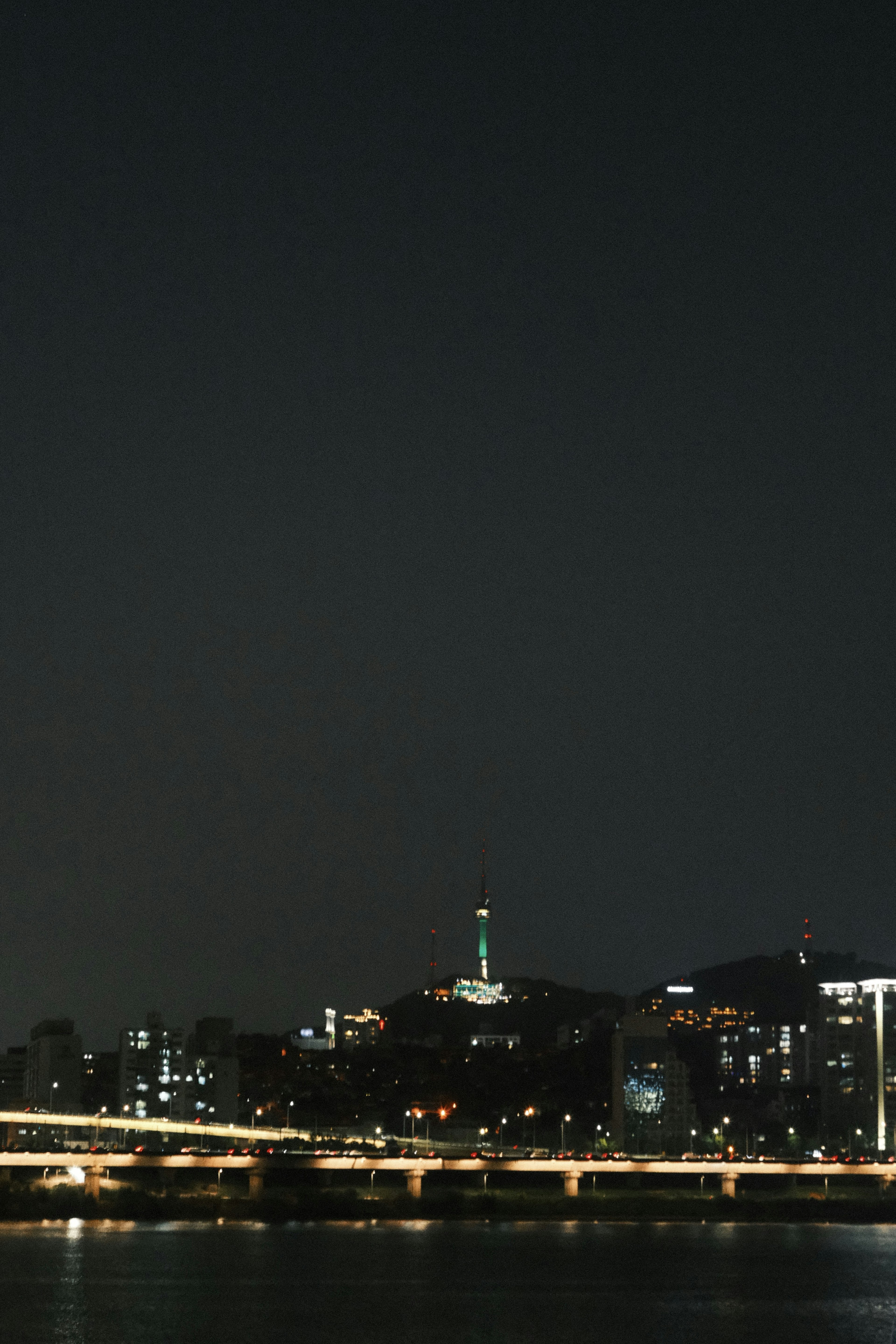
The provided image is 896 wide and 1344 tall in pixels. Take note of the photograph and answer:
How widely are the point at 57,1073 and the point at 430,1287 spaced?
12124 cm

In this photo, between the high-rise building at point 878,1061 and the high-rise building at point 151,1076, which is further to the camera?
the high-rise building at point 151,1076

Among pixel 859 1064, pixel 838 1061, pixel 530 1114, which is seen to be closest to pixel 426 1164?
pixel 530 1114

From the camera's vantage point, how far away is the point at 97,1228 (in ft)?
286

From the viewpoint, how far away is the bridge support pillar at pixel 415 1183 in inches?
4099

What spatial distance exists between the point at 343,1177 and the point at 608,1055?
6846 cm

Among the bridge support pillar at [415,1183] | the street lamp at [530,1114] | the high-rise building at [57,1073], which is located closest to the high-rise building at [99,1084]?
Result: the high-rise building at [57,1073]

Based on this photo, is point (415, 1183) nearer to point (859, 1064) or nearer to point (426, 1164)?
point (426, 1164)

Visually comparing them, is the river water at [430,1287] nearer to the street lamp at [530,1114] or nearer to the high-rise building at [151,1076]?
the street lamp at [530,1114]

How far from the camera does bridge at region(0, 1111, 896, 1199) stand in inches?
3962

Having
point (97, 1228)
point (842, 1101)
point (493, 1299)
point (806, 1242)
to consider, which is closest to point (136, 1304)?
point (493, 1299)

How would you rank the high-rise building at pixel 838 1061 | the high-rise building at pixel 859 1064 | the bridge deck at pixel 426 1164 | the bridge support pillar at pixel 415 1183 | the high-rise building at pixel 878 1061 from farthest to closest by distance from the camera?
the high-rise building at pixel 838 1061 < the high-rise building at pixel 859 1064 < the high-rise building at pixel 878 1061 < the bridge support pillar at pixel 415 1183 < the bridge deck at pixel 426 1164

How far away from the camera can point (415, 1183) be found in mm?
105500

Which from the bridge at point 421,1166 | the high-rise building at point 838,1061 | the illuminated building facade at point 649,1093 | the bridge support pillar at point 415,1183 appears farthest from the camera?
the illuminated building facade at point 649,1093

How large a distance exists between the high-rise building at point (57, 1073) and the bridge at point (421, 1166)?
54154 millimetres
